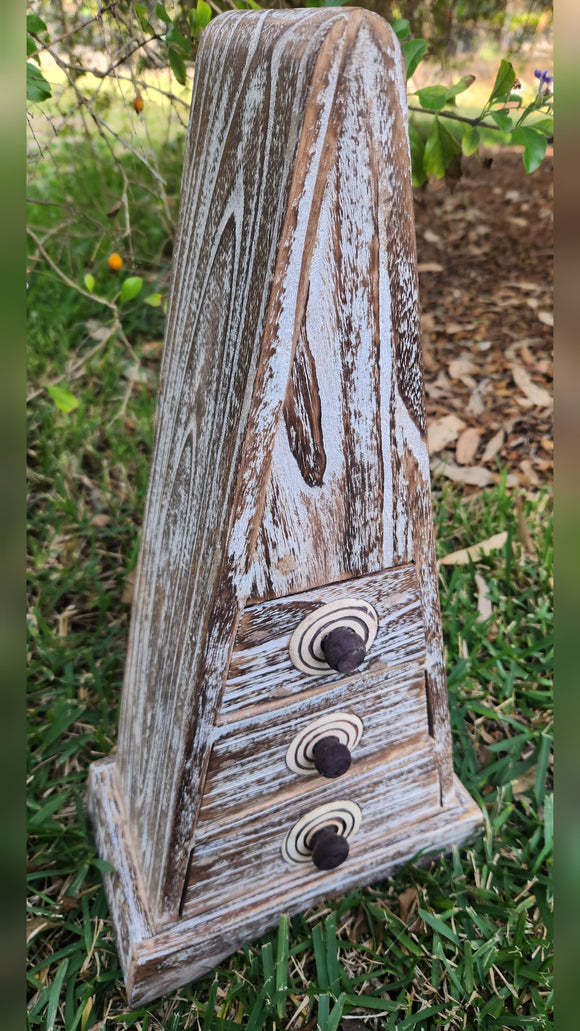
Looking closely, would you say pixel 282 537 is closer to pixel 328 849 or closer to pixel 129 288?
pixel 328 849

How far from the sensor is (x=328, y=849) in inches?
44.0

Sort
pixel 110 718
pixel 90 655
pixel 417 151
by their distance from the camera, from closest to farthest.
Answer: pixel 417 151 < pixel 110 718 < pixel 90 655

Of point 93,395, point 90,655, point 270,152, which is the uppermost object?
point 270,152

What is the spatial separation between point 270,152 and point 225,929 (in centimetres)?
106

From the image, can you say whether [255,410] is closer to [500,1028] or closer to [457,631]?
[500,1028]

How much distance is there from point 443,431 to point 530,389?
403 mm

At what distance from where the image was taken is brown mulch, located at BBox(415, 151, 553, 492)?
241 cm

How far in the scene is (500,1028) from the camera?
3.58 ft

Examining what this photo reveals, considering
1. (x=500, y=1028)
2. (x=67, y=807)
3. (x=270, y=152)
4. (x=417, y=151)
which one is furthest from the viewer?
(x=67, y=807)

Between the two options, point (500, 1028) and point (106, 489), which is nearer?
point (500, 1028)

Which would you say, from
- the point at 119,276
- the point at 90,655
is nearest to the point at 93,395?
the point at 119,276

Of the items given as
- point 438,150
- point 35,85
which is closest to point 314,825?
point 438,150

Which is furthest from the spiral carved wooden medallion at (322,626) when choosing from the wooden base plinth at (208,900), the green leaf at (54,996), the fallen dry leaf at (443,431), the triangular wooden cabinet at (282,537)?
the fallen dry leaf at (443,431)

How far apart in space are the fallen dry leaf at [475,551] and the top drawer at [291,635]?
920 mm
